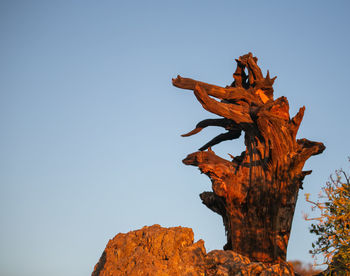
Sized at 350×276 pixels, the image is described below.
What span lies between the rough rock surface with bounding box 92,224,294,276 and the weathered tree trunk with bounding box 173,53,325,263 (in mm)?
2822

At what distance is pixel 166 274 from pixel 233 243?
17.0 ft

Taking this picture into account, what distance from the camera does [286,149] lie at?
678 inches

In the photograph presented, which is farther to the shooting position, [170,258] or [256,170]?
[256,170]

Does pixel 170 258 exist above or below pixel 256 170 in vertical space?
below

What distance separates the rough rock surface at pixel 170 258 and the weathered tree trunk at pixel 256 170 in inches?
111

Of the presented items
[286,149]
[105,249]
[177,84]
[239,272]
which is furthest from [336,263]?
[177,84]

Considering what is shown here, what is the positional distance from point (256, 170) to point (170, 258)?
6.23 m

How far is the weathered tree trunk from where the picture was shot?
54.5 ft

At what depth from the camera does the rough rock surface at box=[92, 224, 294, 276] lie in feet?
41.2

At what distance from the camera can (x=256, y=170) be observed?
683 inches

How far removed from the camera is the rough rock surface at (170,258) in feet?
41.2

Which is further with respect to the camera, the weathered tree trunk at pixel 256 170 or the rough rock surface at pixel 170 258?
the weathered tree trunk at pixel 256 170

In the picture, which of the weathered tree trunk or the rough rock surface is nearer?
the rough rock surface

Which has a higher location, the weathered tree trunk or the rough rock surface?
the weathered tree trunk
